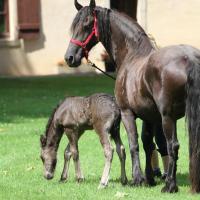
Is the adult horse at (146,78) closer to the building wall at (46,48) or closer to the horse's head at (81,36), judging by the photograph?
the horse's head at (81,36)

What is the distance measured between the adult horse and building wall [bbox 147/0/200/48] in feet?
59.3

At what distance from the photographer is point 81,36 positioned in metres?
10.0

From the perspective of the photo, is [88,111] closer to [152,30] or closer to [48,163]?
[48,163]

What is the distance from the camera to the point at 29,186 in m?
9.79

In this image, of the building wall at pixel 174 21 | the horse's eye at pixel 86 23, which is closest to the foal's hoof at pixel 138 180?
the horse's eye at pixel 86 23

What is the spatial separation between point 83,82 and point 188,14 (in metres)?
5.88

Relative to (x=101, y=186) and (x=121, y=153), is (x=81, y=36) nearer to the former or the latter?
(x=121, y=153)

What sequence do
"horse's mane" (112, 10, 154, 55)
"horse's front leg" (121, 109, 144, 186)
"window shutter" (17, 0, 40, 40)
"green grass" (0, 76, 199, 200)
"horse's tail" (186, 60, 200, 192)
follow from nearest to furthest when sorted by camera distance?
"horse's tail" (186, 60, 200, 192), "green grass" (0, 76, 199, 200), "horse's front leg" (121, 109, 144, 186), "horse's mane" (112, 10, 154, 55), "window shutter" (17, 0, 40, 40)

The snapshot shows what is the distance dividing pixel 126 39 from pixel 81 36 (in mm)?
551

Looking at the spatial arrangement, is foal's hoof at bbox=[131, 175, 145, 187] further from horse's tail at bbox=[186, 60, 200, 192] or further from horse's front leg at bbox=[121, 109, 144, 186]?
→ horse's tail at bbox=[186, 60, 200, 192]

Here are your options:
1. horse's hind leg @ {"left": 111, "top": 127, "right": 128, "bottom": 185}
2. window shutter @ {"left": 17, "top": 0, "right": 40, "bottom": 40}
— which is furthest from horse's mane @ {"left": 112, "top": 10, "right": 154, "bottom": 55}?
window shutter @ {"left": 17, "top": 0, "right": 40, "bottom": 40}

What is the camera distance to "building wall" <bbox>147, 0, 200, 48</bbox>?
28.0 metres

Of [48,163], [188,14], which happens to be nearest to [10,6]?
[188,14]

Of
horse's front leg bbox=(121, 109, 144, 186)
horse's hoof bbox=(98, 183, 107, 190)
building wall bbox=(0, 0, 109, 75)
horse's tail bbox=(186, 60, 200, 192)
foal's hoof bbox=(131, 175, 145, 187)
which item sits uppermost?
horse's tail bbox=(186, 60, 200, 192)
